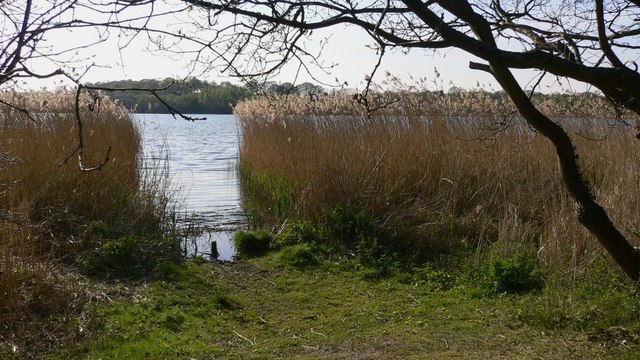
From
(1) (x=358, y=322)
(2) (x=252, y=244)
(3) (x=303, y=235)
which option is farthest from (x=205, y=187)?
(1) (x=358, y=322)

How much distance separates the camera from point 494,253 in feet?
22.7

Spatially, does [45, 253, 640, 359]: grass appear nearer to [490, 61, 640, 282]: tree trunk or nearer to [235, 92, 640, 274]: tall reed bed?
[490, 61, 640, 282]: tree trunk

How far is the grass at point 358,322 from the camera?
15.7 feet

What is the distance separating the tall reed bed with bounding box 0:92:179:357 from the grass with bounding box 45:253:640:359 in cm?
44

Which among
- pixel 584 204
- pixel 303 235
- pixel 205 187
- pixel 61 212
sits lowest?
pixel 205 187

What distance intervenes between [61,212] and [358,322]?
11.5 ft

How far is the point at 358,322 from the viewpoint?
5.57m

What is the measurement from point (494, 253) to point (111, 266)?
3.47m

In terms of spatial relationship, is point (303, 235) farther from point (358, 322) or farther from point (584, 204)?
point (584, 204)

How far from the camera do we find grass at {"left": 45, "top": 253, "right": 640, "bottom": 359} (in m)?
4.79

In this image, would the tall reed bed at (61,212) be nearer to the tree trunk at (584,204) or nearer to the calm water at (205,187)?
the calm water at (205,187)

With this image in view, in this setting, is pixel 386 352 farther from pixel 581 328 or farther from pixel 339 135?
pixel 339 135

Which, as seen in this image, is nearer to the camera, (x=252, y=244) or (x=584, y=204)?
(x=584, y=204)

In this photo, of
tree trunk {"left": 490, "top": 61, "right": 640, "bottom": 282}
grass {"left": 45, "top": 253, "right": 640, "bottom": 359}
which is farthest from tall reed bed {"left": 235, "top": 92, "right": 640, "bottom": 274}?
tree trunk {"left": 490, "top": 61, "right": 640, "bottom": 282}
